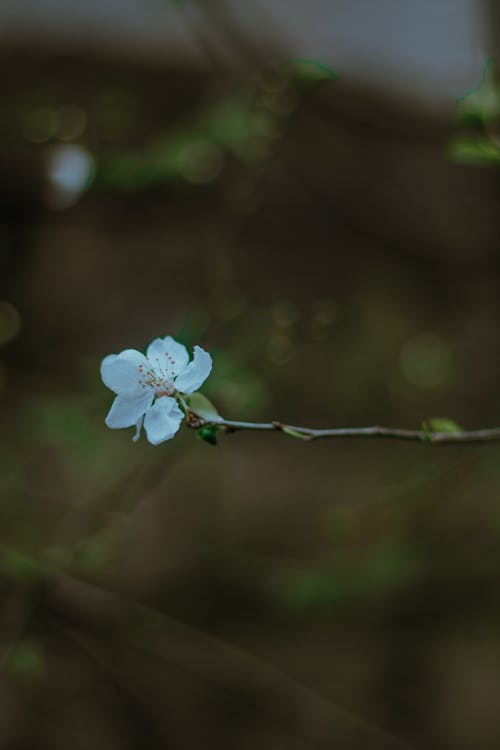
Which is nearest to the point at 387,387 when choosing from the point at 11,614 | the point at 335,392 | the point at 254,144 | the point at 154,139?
the point at 335,392

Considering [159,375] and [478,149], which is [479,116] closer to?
[478,149]

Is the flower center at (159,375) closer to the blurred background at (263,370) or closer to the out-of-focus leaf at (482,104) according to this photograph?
the out-of-focus leaf at (482,104)

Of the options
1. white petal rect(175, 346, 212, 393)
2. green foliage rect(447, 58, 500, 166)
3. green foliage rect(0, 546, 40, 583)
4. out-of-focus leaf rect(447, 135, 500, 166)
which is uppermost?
green foliage rect(447, 58, 500, 166)

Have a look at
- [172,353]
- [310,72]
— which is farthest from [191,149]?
[172,353]

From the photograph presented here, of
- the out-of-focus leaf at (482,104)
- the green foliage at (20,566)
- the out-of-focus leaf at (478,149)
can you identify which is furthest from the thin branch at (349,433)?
the green foliage at (20,566)

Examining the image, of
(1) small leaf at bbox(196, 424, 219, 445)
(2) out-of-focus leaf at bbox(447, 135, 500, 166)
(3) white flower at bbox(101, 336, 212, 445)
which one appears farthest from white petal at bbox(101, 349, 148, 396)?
(2) out-of-focus leaf at bbox(447, 135, 500, 166)

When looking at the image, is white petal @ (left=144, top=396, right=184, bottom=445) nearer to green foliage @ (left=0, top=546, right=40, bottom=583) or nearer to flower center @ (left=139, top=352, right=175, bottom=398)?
flower center @ (left=139, top=352, right=175, bottom=398)
